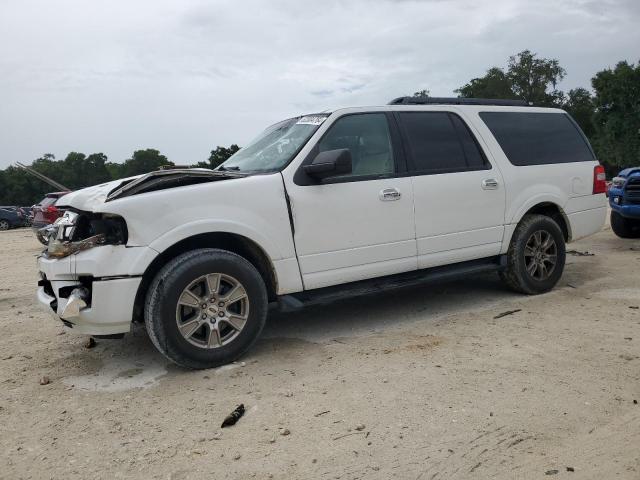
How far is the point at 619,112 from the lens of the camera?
4709 centimetres

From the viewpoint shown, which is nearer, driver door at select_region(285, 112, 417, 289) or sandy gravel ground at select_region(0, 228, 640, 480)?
sandy gravel ground at select_region(0, 228, 640, 480)

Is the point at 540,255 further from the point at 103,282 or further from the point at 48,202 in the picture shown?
the point at 48,202

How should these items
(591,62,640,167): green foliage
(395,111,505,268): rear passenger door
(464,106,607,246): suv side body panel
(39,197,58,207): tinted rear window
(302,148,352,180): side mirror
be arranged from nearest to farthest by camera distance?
(302,148,352,180): side mirror
(395,111,505,268): rear passenger door
(464,106,607,246): suv side body panel
(39,197,58,207): tinted rear window
(591,62,640,167): green foliage

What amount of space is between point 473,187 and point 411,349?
1740 millimetres

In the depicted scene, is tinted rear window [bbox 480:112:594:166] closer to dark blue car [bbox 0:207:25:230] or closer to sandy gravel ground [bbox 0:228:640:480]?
sandy gravel ground [bbox 0:228:640:480]

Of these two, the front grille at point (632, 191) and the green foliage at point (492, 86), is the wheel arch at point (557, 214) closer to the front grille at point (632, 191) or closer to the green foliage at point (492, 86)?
the front grille at point (632, 191)

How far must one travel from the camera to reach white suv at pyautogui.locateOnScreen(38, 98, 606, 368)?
3.66 m

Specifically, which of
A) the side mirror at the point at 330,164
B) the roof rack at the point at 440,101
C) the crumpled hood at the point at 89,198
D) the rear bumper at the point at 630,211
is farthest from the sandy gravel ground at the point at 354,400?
the rear bumper at the point at 630,211

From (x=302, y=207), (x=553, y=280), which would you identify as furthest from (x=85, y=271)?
(x=553, y=280)

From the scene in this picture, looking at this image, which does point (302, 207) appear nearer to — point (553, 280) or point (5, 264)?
point (553, 280)

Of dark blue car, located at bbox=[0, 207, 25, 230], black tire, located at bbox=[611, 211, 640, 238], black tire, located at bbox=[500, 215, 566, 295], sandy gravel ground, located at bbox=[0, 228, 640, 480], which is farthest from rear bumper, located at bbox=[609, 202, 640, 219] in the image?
dark blue car, located at bbox=[0, 207, 25, 230]

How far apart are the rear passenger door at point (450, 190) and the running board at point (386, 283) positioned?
0.37 feet

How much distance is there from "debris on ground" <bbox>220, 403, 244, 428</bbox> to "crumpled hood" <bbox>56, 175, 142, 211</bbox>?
161cm

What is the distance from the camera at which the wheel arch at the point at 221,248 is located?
3.85m
